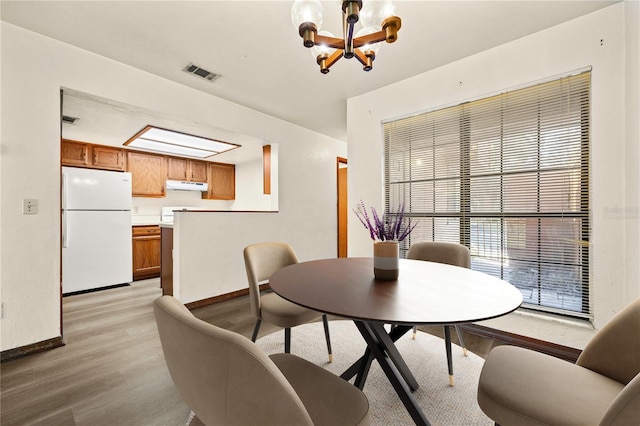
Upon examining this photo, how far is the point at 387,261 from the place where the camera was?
1.35 m

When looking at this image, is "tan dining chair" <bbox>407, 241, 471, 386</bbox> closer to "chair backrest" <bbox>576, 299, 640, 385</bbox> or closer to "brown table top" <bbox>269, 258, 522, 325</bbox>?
"brown table top" <bbox>269, 258, 522, 325</bbox>

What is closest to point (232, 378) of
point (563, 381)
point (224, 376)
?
point (224, 376)

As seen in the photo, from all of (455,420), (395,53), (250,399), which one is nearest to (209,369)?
(250,399)

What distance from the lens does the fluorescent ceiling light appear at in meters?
3.80

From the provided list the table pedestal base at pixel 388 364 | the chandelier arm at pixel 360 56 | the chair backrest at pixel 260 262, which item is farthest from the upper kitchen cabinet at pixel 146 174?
the table pedestal base at pixel 388 364

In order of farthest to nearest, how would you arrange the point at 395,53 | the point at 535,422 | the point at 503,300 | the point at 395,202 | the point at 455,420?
the point at 395,202 < the point at 395,53 < the point at 455,420 < the point at 503,300 < the point at 535,422

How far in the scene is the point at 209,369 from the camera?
598 millimetres

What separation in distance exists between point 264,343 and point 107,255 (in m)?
3.08

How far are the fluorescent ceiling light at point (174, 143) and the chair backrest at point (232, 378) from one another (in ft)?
12.4

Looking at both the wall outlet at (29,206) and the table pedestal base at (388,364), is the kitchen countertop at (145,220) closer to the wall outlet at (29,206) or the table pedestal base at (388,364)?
the wall outlet at (29,206)

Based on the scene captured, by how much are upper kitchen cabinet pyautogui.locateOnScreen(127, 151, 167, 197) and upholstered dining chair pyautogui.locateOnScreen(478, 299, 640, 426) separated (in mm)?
5512

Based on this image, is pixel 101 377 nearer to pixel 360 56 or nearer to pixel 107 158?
pixel 360 56

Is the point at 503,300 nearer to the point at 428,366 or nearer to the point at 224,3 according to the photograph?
the point at 428,366

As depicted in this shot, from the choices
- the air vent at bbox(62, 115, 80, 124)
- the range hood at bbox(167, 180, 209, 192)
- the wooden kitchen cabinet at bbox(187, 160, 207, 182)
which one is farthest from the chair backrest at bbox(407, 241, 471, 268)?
the wooden kitchen cabinet at bbox(187, 160, 207, 182)
